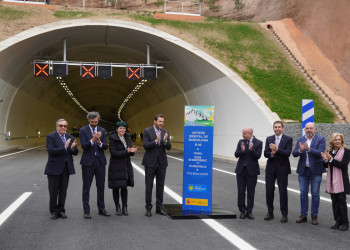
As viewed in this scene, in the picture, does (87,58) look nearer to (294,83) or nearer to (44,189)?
(294,83)

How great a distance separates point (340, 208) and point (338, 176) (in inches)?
22.3

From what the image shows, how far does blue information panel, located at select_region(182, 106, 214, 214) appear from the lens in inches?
342

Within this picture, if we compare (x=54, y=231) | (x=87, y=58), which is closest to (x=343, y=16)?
(x=87, y=58)

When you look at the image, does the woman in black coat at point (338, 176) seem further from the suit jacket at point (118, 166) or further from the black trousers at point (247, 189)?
the suit jacket at point (118, 166)

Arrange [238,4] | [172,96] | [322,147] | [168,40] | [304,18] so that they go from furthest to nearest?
1. [238,4]
2. [172,96]
3. [304,18]
4. [168,40]
5. [322,147]

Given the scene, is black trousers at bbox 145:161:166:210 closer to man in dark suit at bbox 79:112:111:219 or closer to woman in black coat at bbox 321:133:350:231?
man in dark suit at bbox 79:112:111:219

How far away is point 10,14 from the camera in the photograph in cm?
2589

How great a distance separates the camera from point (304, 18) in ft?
103

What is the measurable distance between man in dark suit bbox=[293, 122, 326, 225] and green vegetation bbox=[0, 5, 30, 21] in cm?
2171

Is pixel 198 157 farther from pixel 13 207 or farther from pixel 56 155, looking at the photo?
pixel 13 207

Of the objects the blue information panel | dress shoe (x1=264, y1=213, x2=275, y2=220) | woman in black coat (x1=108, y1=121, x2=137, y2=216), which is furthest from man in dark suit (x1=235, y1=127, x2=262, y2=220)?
woman in black coat (x1=108, y1=121, x2=137, y2=216)

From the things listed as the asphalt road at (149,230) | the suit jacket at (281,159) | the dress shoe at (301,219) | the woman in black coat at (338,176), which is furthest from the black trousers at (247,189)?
the woman in black coat at (338,176)

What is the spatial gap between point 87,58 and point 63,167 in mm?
28642

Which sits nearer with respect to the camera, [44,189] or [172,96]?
[44,189]
